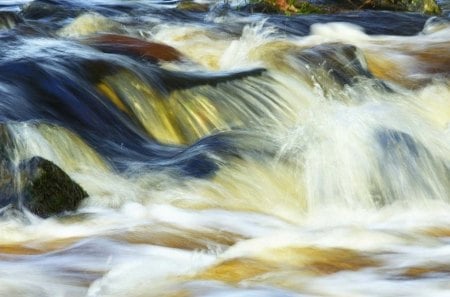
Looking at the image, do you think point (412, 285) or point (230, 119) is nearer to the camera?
point (412, 285)

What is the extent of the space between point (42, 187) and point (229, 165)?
1.39 metres

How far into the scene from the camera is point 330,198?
6.63 m

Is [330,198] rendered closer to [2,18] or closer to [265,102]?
[265,102]

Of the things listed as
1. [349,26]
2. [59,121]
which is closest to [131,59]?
[59,121]

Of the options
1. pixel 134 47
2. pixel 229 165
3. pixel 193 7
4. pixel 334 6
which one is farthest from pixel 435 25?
pixel 229 165

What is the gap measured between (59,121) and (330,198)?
7.06 ft

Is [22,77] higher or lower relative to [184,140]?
higher

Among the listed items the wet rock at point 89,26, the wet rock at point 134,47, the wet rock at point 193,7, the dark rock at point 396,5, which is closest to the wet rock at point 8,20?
the wet rock at point 89,26

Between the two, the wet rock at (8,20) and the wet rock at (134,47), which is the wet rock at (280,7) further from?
the wet rock at (134,47)

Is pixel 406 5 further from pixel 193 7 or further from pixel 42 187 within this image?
pixel 42 187

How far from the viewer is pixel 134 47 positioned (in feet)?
34.4

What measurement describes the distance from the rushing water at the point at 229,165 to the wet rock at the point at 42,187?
80 millimetres

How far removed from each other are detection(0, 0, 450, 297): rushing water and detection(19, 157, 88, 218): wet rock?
80mm

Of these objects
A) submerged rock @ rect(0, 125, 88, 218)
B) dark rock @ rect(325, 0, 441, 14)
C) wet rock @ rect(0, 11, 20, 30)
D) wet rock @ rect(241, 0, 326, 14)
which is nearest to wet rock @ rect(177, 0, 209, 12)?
wet rock @ rect(241, 0, 326, 14)
